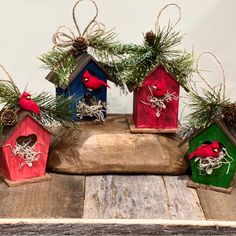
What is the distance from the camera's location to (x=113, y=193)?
172 cm

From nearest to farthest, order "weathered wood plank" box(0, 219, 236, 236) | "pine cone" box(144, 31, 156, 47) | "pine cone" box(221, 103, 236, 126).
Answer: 1. "weathered wood plank" box(0, 219, 236, 236)
2. "pine cone" box(221, 103, 236, 126)
3. "pine cone" box(144, 31, 156, 47)

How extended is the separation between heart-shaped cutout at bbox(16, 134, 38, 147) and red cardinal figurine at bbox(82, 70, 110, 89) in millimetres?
216

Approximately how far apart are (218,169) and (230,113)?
16cm

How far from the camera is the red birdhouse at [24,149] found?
5.65 ft

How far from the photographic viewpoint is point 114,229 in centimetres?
154

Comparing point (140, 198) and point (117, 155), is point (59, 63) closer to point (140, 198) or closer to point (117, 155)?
point (117, 155)

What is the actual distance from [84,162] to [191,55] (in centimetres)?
43

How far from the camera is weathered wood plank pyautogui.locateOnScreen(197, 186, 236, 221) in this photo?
5.26 ft

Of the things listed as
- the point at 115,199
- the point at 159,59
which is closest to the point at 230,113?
the point at 159,59

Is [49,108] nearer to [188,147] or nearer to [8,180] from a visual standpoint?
[8,180]

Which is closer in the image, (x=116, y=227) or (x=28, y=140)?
(x=116, y=227)

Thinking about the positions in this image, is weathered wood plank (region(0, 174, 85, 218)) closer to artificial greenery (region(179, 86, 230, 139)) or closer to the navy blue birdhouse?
the navy blue birdhouse

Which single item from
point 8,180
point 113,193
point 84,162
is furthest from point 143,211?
point 8,180

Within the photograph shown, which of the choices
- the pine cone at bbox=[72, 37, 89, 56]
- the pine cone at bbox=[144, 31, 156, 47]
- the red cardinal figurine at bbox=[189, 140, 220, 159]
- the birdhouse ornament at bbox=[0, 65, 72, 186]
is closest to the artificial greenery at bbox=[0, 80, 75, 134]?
the birdhouse ornament at bbox=[0, 65, 72, 186]
